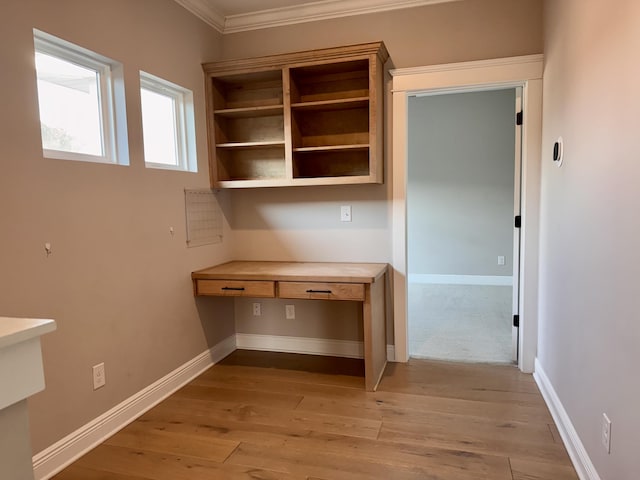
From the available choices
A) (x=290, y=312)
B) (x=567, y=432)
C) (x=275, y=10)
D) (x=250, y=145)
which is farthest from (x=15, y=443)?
(x=275, y=10)

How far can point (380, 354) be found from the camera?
10.0 ft

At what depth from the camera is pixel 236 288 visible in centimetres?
295

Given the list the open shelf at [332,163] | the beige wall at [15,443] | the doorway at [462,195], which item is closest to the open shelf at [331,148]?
the open shelf at [332,163]

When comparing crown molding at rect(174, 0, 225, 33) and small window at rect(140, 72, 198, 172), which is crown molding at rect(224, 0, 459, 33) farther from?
small window at rect(140, 72, 198, 172)

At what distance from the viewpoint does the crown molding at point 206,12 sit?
2.94 m

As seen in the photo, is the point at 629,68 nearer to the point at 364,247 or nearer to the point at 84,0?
the point at 364,247

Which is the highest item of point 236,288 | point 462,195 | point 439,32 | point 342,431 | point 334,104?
point 439,32

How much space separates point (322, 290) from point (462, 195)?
401cm

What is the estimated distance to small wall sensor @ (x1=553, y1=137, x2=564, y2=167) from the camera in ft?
7.71

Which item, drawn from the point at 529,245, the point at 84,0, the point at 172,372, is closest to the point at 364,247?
the point at 529,245

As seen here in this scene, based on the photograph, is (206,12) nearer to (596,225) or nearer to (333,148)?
(333,148)

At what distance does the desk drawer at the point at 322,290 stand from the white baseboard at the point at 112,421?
2.88 feet

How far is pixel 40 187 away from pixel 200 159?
1314 millimetres

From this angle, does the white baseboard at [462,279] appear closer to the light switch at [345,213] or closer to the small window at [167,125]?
the light switch at [345,213]
